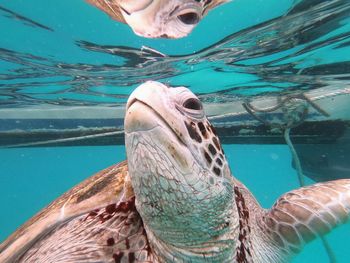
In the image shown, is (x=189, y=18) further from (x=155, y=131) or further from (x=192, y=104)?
(x=155, y=131)

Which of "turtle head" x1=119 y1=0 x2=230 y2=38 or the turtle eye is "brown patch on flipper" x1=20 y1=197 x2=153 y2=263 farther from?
"turtle head" x1=119 y1=0 x2=230 y2=38

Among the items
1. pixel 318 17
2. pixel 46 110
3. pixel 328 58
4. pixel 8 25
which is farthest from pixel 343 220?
pixel 46 110

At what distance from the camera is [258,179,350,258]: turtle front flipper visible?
3.20m

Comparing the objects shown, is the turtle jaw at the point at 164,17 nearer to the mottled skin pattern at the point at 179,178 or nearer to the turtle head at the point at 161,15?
the turtle head at the point at 161,15

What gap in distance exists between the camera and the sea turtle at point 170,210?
199 cm

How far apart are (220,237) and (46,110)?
11.1 metres

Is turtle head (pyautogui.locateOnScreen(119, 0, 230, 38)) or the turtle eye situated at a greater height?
turtle head (pyautogui.locateOnScreen(119, 0, 230, 38))

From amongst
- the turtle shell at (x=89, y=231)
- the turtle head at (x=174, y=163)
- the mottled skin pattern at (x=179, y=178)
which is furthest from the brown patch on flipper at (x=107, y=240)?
the turtle head at (x=174, y=163)

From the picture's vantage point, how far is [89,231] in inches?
103

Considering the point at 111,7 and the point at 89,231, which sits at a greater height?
the point at 111,7

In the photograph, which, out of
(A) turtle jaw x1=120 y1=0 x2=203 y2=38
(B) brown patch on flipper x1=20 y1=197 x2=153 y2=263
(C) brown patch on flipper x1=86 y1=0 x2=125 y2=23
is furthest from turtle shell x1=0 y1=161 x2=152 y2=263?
(C) brown patch on flipper x1=86 y1=0 x2=125 y2=23

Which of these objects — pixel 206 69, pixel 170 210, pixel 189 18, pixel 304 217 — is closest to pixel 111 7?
pixel 189 18

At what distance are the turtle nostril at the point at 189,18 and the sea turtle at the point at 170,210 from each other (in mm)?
645

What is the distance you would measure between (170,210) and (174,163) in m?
0.33
